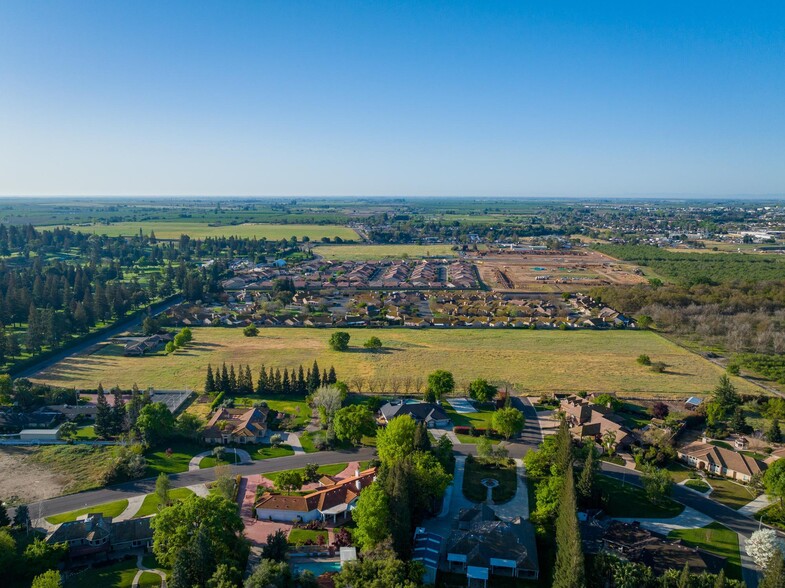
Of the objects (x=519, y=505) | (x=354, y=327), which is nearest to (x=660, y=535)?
(x=519, y=505)

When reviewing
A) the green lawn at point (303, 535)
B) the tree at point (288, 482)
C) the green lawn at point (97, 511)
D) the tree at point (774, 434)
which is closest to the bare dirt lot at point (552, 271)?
the tree at point (774, 434)

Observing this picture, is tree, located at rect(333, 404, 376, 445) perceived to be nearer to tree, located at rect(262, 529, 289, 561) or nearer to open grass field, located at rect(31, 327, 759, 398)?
tree, located at rect(262, 529, 289, 561)

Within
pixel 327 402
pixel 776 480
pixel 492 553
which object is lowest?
pixel 492 553

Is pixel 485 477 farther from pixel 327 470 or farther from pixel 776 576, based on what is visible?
pixel 776 576

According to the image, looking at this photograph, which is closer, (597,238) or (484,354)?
(484,354)

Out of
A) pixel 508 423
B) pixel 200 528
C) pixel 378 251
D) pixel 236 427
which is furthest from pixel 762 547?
pixel 378 251

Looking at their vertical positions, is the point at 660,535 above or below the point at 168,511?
below

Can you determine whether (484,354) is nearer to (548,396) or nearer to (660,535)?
(548,396)

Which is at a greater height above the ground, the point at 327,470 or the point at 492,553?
the point at 492,553
